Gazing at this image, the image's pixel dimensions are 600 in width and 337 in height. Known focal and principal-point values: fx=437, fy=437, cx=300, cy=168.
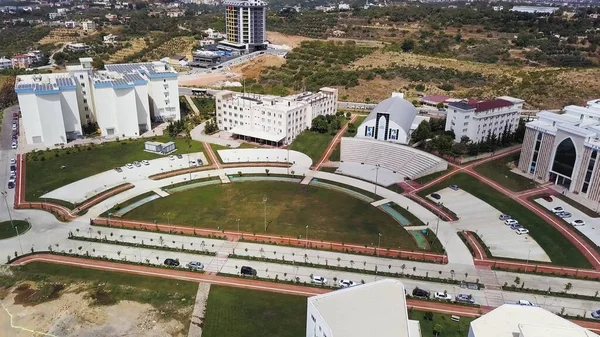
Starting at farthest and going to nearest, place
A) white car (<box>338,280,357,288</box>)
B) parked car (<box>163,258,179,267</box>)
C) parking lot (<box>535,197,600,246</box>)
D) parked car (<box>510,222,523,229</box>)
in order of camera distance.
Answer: parked car (<box>510,222,523,229</box>)
parking lot (<box>535,197,600,246</box>)
parked car (<box>163,258,179,267</box>)
white car (<box>338,280,357,288</box>)

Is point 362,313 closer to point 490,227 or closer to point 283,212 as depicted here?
point 283,212

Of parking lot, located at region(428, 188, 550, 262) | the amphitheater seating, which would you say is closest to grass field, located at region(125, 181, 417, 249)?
parking lot, located at region(428, 188, 550, 262)

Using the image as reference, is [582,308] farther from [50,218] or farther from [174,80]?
[174,80]

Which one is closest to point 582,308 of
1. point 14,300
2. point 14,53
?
point 14,300

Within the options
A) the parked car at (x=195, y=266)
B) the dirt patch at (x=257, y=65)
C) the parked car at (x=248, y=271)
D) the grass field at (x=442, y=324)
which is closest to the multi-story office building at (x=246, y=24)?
the dirt patch at (x=257, y=65)

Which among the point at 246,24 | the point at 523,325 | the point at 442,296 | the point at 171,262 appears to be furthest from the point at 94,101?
the point at 246,24

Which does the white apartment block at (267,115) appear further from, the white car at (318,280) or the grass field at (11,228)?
the white car at (318,280)

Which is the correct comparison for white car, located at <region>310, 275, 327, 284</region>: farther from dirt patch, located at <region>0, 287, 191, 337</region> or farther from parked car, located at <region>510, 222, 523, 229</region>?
parked car, located at <region>510, 222, 523, 229</region>
